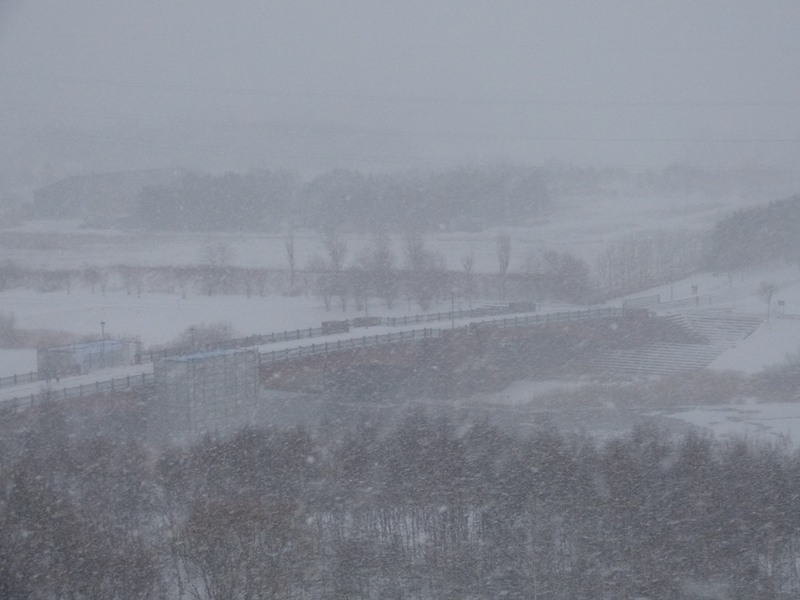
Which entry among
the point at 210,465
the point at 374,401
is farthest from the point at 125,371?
the point at 210,465

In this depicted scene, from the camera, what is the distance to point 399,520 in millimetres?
4340

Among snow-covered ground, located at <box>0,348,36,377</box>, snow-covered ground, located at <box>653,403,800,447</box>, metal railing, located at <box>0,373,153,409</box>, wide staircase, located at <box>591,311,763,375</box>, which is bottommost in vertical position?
snow-covered ground, located at <box>653,403,800,447</box>

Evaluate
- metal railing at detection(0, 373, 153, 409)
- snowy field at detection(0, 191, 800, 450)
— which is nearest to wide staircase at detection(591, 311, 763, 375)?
snowy field at detection(0, 191, 800, 450)

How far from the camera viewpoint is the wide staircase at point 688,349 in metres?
11.4

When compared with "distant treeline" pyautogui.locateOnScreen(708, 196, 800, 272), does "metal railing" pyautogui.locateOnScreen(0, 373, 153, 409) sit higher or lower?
lower

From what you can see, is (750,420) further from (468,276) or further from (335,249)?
(335,249)

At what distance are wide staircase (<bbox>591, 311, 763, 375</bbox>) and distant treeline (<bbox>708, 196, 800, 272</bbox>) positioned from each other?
2.84 m

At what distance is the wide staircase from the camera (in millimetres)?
11414

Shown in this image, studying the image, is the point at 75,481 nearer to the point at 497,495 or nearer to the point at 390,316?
the point at 497,495

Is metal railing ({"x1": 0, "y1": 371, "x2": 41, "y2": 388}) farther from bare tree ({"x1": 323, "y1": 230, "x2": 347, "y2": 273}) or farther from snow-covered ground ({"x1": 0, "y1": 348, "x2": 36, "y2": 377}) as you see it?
bare tree ({"x1": 323, "y1": 230, "x2": 347, "y2": 273})

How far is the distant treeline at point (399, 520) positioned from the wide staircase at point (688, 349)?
591cm

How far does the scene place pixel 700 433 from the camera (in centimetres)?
712

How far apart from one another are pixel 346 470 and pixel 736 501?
7.03ft

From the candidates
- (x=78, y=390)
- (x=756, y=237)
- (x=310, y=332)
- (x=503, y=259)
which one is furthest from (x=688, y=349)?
(x=78, y=390)
